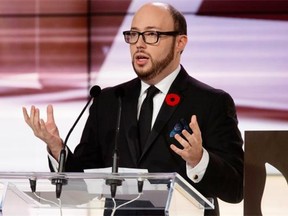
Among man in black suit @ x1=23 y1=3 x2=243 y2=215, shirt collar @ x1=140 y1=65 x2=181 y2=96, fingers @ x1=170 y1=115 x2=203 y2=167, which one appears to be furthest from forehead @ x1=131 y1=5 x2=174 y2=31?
fingers @ x1=170 y1=115 x2=203 y2=167

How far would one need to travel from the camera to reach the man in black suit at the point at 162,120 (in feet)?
8.35

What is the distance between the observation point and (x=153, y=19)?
270cm

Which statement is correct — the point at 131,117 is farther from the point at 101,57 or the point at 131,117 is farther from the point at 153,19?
the point at 101,57

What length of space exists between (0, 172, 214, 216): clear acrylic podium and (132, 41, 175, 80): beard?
0.69 m

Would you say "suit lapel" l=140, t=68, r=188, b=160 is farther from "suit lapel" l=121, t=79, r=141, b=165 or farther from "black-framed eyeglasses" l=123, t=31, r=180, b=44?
"black-framed eyeglasses" l=123, t=31, r=180, b=44

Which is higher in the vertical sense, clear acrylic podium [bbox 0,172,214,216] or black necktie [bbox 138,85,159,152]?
black necktie [bbox 138,85,159,152]

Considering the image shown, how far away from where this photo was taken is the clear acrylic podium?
209 centimetres

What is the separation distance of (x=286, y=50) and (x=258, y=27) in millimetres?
212

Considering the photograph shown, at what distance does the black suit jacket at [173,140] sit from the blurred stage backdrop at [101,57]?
158 centimetres

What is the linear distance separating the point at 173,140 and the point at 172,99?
0.56 ft

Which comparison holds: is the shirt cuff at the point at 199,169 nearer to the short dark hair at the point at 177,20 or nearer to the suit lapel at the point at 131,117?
the suit lapel at the point at 131,117

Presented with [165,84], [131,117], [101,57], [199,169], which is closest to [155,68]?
[165,84]

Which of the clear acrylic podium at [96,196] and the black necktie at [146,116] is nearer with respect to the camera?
the clear acrylic podium at [96,196]

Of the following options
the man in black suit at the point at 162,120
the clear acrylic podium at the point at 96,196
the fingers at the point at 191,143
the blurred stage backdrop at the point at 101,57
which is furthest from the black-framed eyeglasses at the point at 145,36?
the blurred stage backdrop at the point at 101,57
